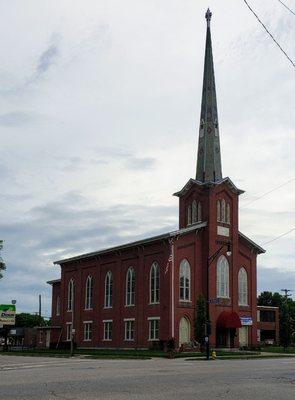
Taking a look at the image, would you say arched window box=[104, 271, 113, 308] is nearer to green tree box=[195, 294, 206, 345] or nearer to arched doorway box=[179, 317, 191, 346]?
arched doorway box=[179, 317, 191, 346]

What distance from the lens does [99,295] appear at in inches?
2596

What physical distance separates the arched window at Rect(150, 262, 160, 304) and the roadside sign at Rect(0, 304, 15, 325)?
78.3 ft

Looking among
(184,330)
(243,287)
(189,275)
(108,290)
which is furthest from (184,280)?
(108,290)

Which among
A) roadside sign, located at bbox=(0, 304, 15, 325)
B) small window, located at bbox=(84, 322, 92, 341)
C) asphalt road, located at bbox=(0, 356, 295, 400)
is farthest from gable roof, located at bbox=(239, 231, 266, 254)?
asphalt road, located at bbox=(0, 356, 295, 400)

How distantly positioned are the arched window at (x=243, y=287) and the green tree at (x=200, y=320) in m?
6.88

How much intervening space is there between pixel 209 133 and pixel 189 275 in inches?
587

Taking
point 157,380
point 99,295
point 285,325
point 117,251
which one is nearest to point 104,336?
point 99,295

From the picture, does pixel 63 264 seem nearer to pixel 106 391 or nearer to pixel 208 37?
pixel 208 37

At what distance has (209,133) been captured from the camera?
62.2 meters

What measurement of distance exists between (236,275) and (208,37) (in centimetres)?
2505

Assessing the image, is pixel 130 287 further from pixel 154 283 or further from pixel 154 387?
pixel 154 387

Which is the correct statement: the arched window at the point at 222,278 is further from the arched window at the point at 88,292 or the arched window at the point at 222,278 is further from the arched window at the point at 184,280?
the arched window at the point at 88,292

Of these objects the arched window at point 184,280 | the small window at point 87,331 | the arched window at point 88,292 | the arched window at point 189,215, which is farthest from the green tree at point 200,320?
the arched window at point 88,292

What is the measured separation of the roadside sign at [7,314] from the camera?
7369 centimetres
